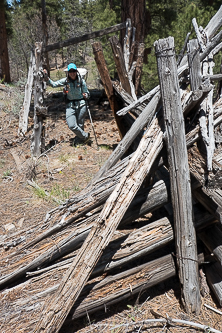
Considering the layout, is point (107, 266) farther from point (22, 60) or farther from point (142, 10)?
point (22, 60)

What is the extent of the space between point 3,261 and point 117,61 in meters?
3.84

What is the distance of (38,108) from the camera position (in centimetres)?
563

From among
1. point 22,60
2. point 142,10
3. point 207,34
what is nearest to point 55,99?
point 142,10

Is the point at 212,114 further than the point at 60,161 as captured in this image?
No

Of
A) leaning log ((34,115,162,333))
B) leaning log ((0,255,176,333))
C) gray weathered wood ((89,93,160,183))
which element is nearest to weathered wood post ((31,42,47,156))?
gray weathered wood ((89,93,160,183))

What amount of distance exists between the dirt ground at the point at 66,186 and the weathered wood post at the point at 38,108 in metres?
0.23

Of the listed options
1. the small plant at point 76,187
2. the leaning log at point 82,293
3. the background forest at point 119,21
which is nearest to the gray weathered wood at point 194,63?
the leaning log at point 82,293

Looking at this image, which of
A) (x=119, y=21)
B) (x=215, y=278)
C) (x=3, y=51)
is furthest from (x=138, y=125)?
(x=3, y=51)

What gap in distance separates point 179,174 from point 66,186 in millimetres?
2641

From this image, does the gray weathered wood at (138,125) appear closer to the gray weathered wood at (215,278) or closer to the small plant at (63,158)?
the gray weathered wood at (215,278)

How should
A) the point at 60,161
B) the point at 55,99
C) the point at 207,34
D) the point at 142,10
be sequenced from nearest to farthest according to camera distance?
the point at 207,34 < the point at 60,161 < the point at 142,10 < the point at 55,99

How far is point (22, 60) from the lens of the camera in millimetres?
22547

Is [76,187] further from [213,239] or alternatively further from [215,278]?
[215,278]

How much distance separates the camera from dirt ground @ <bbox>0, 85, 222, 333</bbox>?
2.61 metres
